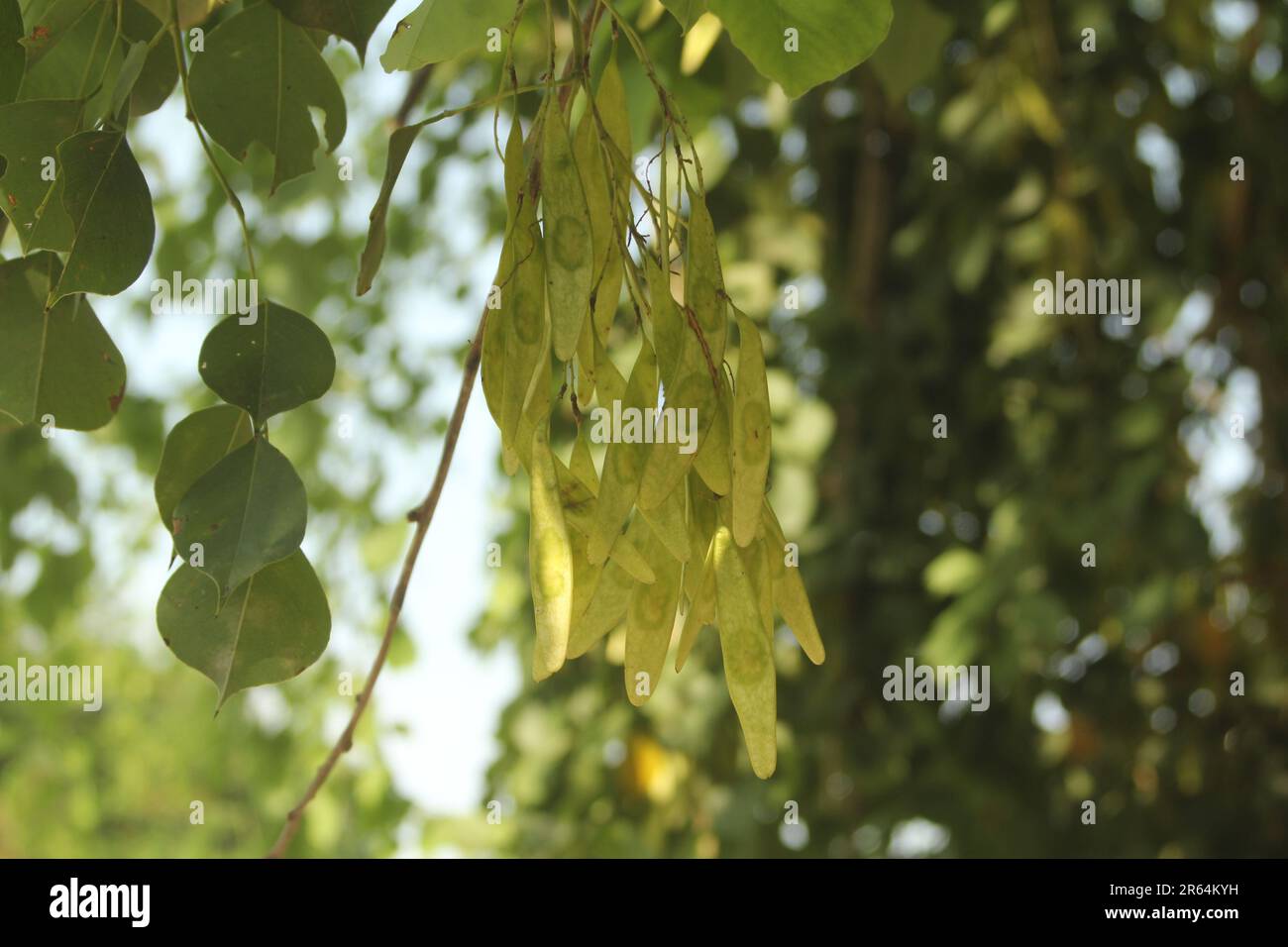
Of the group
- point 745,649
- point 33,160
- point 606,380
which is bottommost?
point 745,649

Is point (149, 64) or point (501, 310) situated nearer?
point (501, 310)

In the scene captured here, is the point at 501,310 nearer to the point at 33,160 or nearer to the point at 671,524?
the point at 671,524

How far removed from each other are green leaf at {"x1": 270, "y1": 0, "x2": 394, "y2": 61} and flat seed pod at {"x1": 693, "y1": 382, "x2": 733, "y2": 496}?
0.27 metres

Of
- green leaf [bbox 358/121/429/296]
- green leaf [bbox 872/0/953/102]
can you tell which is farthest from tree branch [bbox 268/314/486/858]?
green leaf [bbox 872/0/953/102]

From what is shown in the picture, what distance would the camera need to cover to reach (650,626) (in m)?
0.48

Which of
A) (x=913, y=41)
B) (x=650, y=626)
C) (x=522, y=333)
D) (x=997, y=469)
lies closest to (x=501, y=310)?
(x=522, y=333)

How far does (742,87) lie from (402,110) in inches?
9.9

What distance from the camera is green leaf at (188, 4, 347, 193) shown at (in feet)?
2.08

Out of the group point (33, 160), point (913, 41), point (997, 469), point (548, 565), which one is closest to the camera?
point (548, 565)

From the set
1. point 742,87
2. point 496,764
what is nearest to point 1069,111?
point 742,87

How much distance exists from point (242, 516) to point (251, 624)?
55 millimetres

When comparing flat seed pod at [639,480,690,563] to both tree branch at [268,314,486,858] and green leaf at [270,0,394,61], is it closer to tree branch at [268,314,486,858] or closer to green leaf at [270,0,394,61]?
tree branch at [268,314,486,858]

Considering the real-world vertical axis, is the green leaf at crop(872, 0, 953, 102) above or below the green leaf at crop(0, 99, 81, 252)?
above

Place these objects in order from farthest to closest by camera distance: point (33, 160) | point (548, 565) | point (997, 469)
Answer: point (997, 469), point (33, 160), point (548, 565)
